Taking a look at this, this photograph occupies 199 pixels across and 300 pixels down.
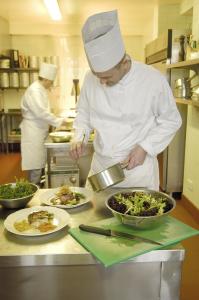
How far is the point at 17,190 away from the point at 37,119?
2397 mm

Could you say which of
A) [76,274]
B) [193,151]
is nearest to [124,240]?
[76,274]

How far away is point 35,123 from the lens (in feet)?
11.5

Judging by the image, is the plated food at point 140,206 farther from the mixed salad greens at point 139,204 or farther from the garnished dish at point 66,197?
the garnished dish at point 66,197

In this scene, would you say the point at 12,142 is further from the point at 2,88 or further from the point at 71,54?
the point at 71,54

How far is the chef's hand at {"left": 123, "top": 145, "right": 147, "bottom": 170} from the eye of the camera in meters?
1.21

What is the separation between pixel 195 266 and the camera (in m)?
2.09

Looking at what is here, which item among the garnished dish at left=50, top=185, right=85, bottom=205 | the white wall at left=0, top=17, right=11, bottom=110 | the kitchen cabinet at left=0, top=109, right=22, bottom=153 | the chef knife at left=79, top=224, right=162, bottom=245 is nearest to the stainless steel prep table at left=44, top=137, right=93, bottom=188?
the garnished dish at left=50, top=185, right=85, bottom=205

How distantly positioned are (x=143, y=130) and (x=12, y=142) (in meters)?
4.83

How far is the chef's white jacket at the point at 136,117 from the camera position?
4.40 feet

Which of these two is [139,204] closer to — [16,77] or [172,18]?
[172,18]

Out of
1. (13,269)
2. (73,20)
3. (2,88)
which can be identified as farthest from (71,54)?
(13,269)

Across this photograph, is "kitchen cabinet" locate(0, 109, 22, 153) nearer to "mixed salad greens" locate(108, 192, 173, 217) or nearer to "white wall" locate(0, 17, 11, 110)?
"white wall" locate(0, 17, 11, 110)

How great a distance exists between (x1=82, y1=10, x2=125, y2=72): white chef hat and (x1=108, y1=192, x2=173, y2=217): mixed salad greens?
51 cm

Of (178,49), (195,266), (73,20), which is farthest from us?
(73,20)
